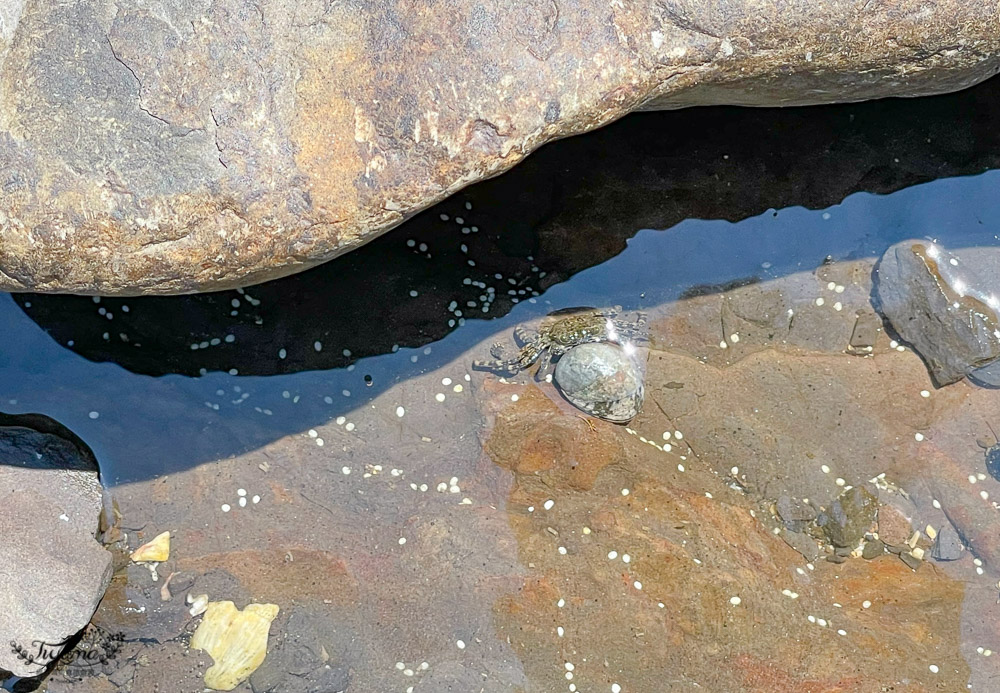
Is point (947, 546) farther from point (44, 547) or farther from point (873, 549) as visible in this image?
point (44, 547)

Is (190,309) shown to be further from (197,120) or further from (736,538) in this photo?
(736,538)

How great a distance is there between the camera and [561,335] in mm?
2762

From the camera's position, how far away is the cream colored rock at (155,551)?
268 cm

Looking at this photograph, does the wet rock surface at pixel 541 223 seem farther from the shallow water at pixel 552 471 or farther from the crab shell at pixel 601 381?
the crab shell at pixel 601 381

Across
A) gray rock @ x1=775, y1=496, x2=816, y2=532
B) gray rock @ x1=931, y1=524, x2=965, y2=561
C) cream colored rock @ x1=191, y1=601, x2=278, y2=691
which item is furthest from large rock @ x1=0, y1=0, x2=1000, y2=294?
gray rock @ x1=931, y1=524, x2=965, y2=561

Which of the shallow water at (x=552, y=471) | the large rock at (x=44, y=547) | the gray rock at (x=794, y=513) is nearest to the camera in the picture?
the large rock at (x=44, y=547)

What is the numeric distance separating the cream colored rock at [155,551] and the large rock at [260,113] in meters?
1.12

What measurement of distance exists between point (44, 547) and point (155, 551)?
1.11 feet

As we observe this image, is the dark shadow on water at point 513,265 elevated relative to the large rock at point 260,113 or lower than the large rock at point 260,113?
lower

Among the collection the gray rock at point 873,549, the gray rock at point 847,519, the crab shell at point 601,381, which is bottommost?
the gray rock at point 873,549

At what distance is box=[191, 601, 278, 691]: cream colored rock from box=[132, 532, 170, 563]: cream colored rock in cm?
25

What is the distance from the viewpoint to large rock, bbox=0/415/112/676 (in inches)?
97.7

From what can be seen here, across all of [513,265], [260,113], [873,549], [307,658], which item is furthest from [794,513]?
[260,113]

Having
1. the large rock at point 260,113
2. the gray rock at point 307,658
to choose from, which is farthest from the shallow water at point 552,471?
the large rock at point 260,113
